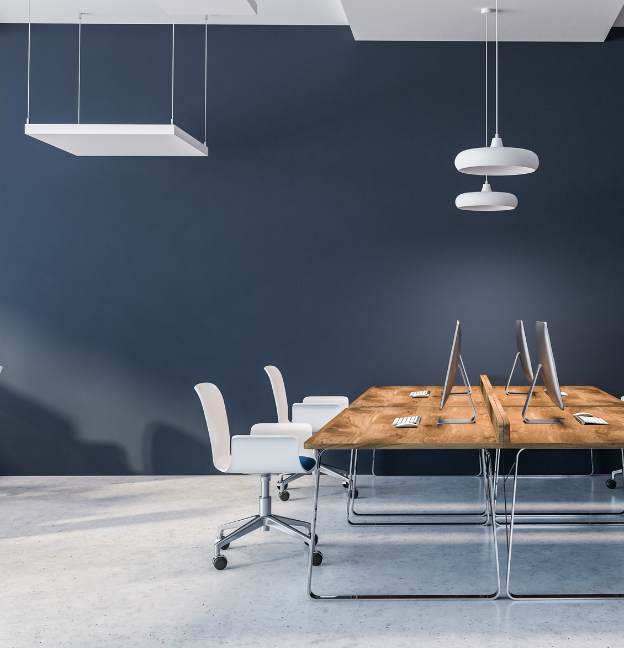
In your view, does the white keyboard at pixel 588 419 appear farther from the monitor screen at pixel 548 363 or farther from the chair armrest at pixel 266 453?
the chair armrest at pixel 266 453

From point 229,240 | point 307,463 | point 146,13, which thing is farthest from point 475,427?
point 146,13

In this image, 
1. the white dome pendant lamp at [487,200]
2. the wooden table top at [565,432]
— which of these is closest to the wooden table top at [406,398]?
the wooden table top at [565,432]

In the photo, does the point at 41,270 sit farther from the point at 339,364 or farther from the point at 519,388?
the point at 519,388

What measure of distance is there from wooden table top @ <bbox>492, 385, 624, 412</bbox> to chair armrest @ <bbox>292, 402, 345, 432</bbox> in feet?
4.26

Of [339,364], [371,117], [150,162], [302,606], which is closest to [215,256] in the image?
[150,162]

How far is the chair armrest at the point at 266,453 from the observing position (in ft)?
12.8

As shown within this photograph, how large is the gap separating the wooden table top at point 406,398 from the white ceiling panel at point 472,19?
3.10 metres

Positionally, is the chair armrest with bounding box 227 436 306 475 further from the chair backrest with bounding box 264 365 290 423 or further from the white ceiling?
the white ceiling

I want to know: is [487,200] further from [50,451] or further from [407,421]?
[50,451]

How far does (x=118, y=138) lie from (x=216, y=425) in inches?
95.2

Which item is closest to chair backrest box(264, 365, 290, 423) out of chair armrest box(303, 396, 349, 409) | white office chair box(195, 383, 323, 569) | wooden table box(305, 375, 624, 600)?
chair armrest box(303, 396, 349, 409)

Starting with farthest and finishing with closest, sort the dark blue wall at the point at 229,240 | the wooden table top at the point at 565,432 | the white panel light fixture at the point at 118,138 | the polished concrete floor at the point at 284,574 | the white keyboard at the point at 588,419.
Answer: the dark blue wall at the point at 229,240 → the white panel light fixture at the point at 118,138 → the white keyboard at the point at 588,419 → the wooden table top at the point at 565,432 → the polished concrete floor at the point at 284,574

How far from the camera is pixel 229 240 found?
6293 mm

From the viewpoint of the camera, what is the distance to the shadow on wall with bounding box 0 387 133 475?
248 inches
